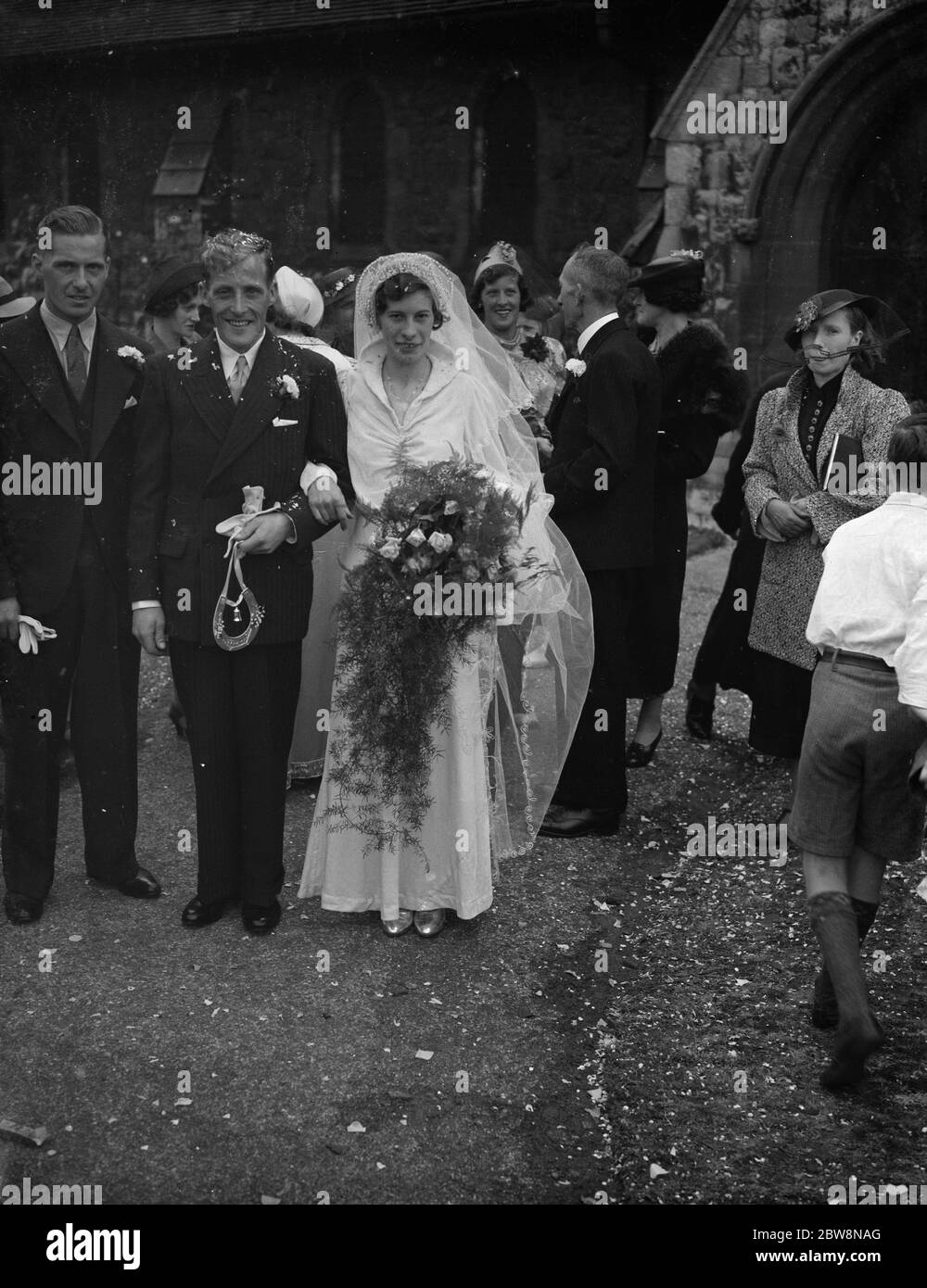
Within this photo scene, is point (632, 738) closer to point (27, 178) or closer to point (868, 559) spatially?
point (868, 559)

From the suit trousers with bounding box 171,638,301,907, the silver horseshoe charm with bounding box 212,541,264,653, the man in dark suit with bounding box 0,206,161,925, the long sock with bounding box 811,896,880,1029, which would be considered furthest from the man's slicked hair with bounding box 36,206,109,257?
the long sock with bounding box 811,896,880,1029

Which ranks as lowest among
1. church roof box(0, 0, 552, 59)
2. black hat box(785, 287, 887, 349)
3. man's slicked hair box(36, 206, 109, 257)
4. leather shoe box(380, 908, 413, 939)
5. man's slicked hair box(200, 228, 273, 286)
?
leather shoe box(380, 908, 413, 939)

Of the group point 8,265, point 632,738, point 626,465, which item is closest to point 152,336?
point 626,465

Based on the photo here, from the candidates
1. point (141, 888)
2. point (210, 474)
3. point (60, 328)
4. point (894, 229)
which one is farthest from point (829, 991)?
point (894, 229)

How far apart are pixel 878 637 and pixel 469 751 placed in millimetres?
1592

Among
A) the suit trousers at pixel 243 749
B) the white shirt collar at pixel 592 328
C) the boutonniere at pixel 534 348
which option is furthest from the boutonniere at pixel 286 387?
the boutonniere at pixel 534 348

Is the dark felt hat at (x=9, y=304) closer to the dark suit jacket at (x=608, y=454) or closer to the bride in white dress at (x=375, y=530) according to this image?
the bride in white dress at (x=375, y=530)

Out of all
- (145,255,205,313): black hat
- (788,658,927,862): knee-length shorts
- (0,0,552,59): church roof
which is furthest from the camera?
(0,0,552,59): church roof

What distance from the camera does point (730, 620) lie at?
294 inches

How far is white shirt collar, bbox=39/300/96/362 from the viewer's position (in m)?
5.22

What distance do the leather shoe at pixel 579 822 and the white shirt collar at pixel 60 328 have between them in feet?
9.25

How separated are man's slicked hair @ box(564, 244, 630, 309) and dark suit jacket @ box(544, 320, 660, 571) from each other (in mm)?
139

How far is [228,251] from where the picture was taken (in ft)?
16.2

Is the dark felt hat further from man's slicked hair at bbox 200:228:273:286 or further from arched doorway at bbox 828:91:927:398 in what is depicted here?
arched doorway at bbox 828:91:927:398
